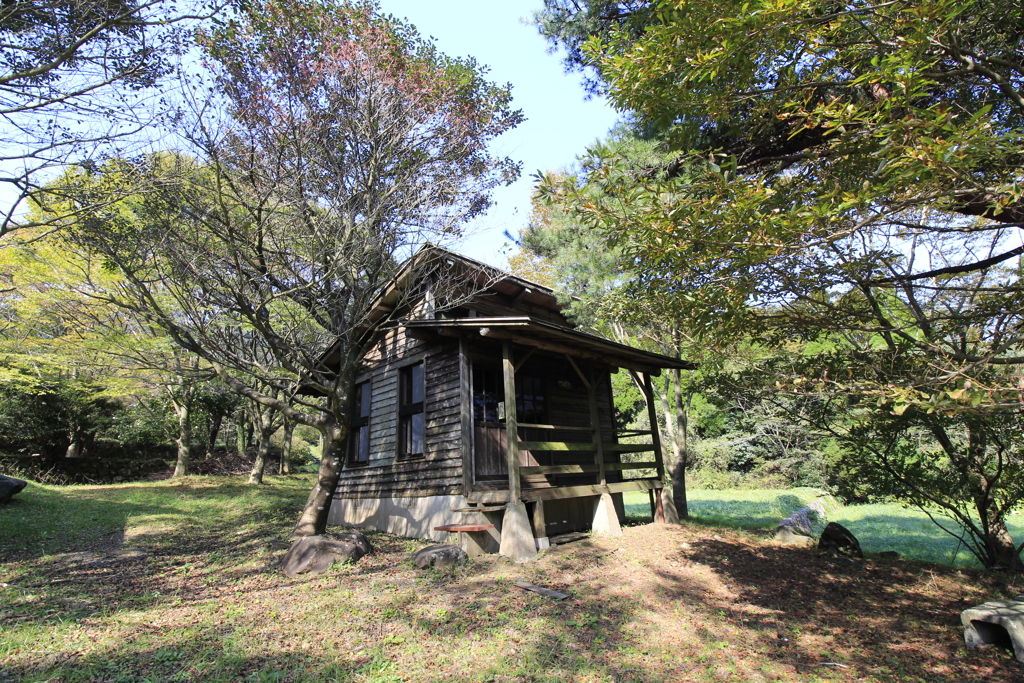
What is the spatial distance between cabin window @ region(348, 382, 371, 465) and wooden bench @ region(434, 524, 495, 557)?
4667 millimetres

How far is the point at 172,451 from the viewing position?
75.4 ft

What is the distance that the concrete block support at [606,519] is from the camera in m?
10.0

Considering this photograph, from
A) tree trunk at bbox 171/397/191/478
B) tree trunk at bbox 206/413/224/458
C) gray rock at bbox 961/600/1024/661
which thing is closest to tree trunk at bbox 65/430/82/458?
tree trunk at bbox 171/397/191/478

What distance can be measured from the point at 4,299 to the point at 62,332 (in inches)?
65.7

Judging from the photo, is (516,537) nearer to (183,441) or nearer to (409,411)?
(409,411)

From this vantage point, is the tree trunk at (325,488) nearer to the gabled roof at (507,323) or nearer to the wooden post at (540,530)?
the gabled roof at (507,323)

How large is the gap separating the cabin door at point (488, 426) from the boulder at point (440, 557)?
1.65 m

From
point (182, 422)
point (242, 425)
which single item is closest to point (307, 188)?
point (182, 422)

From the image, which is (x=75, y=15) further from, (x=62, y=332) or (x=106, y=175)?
(x=62, y=332)

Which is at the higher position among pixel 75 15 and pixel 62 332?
pixel 75 15

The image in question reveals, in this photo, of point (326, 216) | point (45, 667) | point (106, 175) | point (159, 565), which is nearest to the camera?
point (45, 667)

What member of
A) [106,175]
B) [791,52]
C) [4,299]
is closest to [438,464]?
[106,175]

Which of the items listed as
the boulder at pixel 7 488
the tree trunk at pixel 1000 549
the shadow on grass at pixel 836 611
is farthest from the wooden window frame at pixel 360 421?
the tree trunk at pixel 1000 549

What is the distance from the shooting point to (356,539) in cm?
848
